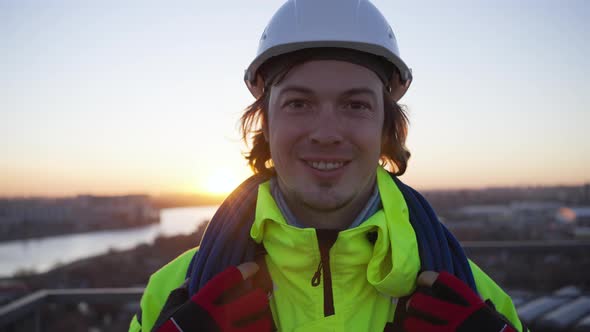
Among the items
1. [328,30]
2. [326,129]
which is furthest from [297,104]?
[328,30]

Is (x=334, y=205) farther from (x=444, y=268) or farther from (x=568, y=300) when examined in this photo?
(x=568, y=300)

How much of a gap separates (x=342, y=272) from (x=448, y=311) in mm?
451

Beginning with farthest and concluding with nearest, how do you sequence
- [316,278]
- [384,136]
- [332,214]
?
[384,136]
[332,214]
[316,278]

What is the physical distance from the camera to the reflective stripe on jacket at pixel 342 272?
171 cm

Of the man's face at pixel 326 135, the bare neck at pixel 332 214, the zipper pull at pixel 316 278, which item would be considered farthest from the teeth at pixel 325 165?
the zipper pull at pixel 316 278

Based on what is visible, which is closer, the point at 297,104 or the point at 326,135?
the point at 326,135

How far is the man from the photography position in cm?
167

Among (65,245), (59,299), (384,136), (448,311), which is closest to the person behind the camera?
(448,311)

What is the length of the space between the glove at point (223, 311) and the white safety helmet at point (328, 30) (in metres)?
1.15

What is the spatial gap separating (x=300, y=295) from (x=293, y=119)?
31.6 inches

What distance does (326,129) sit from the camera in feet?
6.02

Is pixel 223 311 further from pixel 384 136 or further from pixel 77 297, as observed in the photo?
pixel 77 297

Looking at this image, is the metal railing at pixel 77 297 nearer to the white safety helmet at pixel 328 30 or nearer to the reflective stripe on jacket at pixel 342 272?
the reflective stripe on jacket at pixel 342 272

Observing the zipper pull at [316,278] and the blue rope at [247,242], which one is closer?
the zipper pull at [316,278]
